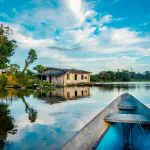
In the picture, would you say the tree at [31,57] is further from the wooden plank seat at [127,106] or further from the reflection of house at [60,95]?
the wooden plank seat at [127,106]

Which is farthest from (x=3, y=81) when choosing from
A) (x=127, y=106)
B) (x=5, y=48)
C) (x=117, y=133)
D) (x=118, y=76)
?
(x=118, y=76)

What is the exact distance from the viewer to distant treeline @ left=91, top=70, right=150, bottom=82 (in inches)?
2559

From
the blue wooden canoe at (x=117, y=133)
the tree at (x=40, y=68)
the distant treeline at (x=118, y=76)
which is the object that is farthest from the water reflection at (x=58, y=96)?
the distant treeline at (x=118, y=76)

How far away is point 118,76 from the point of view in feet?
236

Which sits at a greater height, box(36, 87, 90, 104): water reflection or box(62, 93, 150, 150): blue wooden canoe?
box(62, 93, 150, 150): blue wooden canoe

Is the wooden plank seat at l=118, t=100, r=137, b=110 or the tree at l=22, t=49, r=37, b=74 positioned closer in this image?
the wooden plank seat at l=118, t=100, r=137, b=110

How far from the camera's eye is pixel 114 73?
7131cm

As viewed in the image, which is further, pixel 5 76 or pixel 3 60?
pixel 5 76

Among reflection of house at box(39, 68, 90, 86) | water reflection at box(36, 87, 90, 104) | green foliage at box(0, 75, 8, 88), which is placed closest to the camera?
water reflection at box(36, 87, 90, 104)

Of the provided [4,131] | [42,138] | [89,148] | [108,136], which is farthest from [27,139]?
[89,148]

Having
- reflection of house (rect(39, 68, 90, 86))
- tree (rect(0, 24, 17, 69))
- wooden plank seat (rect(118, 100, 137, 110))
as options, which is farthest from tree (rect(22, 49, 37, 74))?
wooden plank seat (rect(118, 100, 137, 110))

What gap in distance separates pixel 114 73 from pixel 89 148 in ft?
223

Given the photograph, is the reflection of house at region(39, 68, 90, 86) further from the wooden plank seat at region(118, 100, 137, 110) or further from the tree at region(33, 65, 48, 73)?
the wooden plank seat at region(118, 100, 137, 110)

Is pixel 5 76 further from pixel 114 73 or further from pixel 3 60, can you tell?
pixel 114 73
